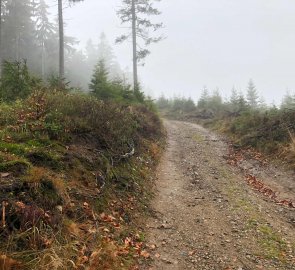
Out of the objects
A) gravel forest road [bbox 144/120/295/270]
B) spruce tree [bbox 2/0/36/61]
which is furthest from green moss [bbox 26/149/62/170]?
spruce tree [bbox 2/0/36/61]

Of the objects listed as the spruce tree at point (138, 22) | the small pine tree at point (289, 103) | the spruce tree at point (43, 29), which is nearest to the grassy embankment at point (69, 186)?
the small pine tree at point (289, 103)

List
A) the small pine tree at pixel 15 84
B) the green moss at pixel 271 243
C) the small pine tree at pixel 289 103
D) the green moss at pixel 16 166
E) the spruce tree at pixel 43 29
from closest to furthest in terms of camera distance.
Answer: the green moss at pixel 16 166 < the green moss at pixel 271 243 < the small pine tree at pixel 15 84 < the small pine tree at pixel 289 103 < the spruce tree at pixel 43 29

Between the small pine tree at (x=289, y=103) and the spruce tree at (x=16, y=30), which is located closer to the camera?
the small pine tree at (x=289, y=103)

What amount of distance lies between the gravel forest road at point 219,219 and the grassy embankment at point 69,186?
552mm

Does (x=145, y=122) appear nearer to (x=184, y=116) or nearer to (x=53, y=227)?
(x=53, y=227)

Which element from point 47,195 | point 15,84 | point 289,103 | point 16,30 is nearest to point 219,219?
point 47,195

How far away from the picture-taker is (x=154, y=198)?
28.5ft

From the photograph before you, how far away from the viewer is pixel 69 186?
661cm

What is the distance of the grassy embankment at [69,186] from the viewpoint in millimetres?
4780

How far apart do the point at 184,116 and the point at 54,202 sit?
82.6 ft

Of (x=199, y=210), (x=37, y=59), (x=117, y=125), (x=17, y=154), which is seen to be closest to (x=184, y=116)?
(x=117, y=125)

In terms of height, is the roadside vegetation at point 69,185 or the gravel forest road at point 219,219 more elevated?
the roadside vegetation at point 69,185

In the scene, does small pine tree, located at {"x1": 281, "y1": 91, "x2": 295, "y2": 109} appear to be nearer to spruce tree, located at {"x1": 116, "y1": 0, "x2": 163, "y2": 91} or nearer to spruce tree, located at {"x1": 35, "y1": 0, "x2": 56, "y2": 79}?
spruce tree, located at {"x1": 116, "y1": 0, "x2": 163, "y2": 91}

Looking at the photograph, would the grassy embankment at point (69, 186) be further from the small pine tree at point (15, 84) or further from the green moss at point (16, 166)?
the small pine tree at point (15, 84)
